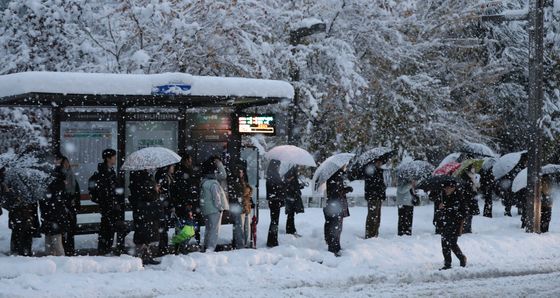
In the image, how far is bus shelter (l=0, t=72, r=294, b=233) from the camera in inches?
423

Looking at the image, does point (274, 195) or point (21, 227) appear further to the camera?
point (274, 195)

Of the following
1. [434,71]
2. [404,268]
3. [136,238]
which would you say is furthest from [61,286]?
[434,71]

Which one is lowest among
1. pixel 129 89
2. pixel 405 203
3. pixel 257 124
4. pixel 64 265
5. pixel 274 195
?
pixel 64 265

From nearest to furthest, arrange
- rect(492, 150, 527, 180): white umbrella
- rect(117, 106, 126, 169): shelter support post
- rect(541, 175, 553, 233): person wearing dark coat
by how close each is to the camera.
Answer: rect(117, 106, 126, 169): shelter support post, rect(541, 175, 553, 233): person wearing dark coat, rect(492, 150, 527, 180): white umbrella

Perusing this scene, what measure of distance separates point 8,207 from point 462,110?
16.2m

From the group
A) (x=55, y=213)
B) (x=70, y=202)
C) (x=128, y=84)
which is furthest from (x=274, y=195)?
(x=55, y=213)

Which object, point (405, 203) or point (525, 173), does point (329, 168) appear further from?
point (525, 173)

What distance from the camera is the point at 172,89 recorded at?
11219mm

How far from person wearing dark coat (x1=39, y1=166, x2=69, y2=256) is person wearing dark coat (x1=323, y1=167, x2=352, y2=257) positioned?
14.0 ft

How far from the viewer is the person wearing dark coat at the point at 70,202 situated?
11062 millimetres

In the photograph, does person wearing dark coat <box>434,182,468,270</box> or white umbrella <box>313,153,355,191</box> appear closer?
person wearing dark coat <box>434,182,468,270</box>

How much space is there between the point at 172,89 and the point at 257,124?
7.64 feet

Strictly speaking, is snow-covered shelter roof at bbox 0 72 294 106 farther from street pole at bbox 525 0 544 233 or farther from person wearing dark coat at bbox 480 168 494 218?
person wearing dark coat at bbox 480 168 494 218

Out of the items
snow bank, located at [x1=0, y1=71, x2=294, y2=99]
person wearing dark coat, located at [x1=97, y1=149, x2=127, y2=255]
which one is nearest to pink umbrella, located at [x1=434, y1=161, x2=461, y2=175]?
snow bank, located at [x1=0, y1=71, x2=294, y2=99]
